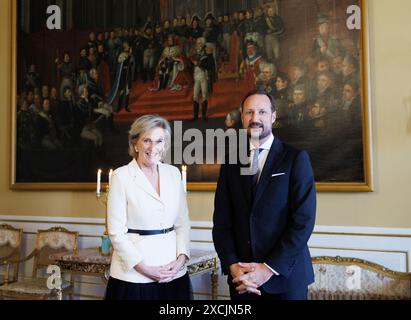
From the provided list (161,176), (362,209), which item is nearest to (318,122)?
(362,209)

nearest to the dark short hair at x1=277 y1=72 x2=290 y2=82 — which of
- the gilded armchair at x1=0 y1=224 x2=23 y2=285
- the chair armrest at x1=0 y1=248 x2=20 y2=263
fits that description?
the gilded armchair at x1=0 y1=224 x2=23 y2=285

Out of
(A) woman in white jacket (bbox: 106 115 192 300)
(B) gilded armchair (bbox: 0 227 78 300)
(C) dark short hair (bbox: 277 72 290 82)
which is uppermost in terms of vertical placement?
(C) dark short hair (bbox: 277 72 290 82)

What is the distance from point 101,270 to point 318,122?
90.3 inches

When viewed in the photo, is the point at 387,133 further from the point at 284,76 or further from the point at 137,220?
the point at 137,220

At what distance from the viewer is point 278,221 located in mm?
2342

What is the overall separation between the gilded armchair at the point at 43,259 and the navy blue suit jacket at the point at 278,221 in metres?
2.53

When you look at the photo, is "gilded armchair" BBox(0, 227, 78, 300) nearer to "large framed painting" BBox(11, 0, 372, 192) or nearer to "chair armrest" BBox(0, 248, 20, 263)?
"chair armrest" BBox(0, 248, 20, 263)

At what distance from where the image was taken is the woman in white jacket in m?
2.54

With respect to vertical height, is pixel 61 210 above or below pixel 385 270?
above

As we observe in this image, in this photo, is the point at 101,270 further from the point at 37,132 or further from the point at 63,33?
the point at 63,33

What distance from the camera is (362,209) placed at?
3.76 metres

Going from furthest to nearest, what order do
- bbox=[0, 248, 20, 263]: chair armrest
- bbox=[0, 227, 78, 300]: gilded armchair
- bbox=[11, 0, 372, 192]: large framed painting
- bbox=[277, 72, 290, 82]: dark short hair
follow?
bbox=[0, 248, 20, 263]: chair armrest < bbox=[0, 227, 78, 300]: gilded armchair < bbox=[277, 72, 290, 82]: dark short hair < bbox=[11, 0, 372, 192]: large framed painting

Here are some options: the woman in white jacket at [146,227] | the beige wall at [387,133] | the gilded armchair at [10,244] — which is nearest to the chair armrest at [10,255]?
the gilded armchair at [10,244]

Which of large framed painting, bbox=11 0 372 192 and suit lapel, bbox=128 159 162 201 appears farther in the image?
large framed painting, bbox=11 0 372 192
